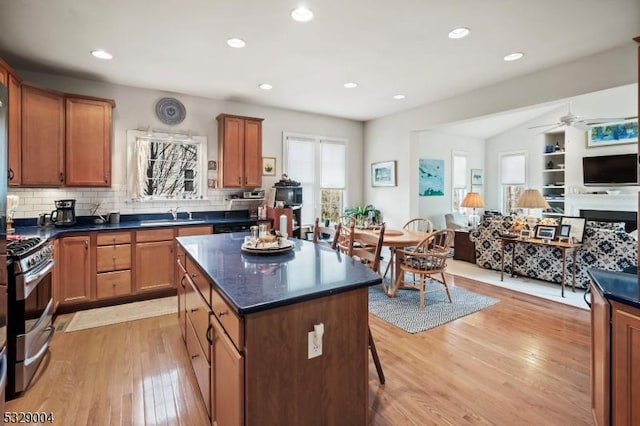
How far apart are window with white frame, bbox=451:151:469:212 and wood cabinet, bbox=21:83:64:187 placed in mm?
7810

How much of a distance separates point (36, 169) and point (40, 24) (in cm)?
152

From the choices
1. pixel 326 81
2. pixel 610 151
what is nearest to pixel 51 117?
pixel 326 81

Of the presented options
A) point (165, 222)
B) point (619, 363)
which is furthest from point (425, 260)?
point (165, 222)

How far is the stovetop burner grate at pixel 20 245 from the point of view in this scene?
7.37 ft

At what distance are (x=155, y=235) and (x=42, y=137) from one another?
1.54 metres

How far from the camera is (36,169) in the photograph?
3473 mm

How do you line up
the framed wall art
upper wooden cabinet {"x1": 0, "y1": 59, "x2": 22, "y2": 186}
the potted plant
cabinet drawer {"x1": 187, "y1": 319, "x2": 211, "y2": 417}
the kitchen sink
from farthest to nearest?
1. the framed wall art
2. the potted plant
3. the kitchen sink
4. upper wooden cabinet {"x1": 0, "y1": 59, "x2": 22, "y2": 186}
5. cabinet drawer {"x1": 187, "y1": 319, "x2": 211, "y2": 417}

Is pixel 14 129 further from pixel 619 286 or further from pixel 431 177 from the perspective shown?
pixel 431 177

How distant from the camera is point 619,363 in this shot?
4.62 ft

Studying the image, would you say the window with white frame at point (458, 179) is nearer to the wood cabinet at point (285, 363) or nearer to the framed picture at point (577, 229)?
the framed picture at point (577, 229)

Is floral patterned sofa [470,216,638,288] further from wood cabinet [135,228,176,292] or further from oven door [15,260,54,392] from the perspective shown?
oven door [15,260,54,392]

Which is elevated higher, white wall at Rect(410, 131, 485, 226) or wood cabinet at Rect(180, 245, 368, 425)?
white wall at Rect(410, 131, 485, 226)

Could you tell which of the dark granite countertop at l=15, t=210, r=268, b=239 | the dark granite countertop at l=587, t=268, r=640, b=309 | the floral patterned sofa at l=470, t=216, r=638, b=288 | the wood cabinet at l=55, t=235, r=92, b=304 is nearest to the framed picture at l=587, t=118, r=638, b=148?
the floral patterned sofa at l=470, t=216, r=638, b=288

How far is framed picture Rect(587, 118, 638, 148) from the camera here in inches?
263
